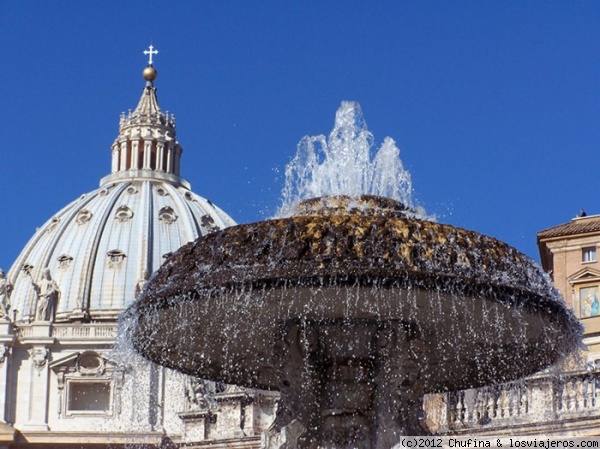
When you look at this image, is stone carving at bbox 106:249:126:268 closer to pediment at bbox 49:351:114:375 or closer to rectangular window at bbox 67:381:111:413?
rectangular window at bbox 67:381:111:413

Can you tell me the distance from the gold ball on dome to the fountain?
114396mm

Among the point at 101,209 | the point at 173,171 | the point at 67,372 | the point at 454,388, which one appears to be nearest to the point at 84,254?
the point at 101,209

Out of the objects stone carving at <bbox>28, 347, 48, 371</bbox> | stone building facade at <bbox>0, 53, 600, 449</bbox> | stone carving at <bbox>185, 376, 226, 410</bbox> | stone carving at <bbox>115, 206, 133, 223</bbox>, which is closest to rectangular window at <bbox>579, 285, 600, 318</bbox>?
stone building facade at <bbox>0, 53, 600, 449</bbox>

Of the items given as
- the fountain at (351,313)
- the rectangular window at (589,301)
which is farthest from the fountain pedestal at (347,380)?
the rectangular window at (589,301)

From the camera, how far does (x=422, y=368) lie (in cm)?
1562

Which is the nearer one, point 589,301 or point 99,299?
point 589,301

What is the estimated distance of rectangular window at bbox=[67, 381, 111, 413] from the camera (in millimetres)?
94625

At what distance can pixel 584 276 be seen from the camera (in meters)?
49.2

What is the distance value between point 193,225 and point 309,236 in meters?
106

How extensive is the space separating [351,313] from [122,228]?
10591 cm

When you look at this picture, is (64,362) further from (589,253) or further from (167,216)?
(589,253)

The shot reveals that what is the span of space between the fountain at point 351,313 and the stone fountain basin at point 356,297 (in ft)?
0.04

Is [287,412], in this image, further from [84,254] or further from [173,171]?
[173,171]

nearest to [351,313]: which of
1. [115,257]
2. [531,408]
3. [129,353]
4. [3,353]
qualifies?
[129,353]
